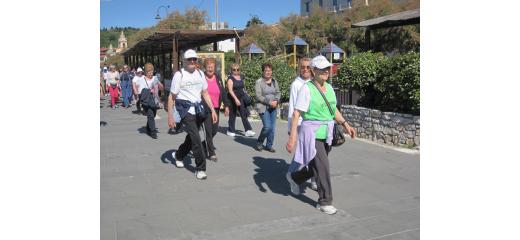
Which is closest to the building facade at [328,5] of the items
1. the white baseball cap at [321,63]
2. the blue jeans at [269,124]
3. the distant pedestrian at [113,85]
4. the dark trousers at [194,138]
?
the distant pedestrian at [113,85]

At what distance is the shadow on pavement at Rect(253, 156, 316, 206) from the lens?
217 inches

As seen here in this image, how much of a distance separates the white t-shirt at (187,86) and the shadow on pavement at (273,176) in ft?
4.15

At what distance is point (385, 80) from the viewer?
9.45 m

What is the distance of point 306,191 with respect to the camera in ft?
18.3

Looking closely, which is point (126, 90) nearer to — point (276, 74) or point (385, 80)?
point (276, 74)

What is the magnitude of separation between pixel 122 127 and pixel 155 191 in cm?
631

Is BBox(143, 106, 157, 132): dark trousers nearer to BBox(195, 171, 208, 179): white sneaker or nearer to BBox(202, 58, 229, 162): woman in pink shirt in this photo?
BBox(202, 58, 229, 162): woman in pink shirt

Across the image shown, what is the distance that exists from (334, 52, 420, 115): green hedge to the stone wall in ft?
1.05

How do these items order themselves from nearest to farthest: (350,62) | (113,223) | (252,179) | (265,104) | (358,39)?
(113,223) < (252,179) < (265,104) < (350,62) < (358,39)

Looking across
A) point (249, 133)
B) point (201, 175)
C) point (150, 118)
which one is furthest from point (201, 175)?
point (150, 118)

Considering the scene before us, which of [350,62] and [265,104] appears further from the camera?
[350,62]

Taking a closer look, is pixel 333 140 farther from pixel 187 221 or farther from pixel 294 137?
pixel 187 221
